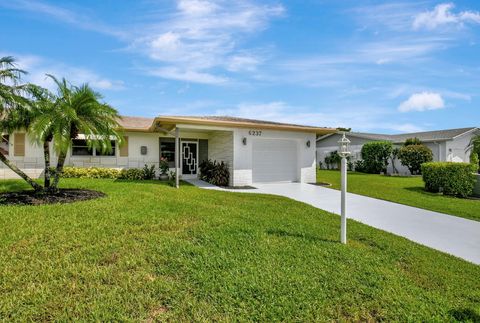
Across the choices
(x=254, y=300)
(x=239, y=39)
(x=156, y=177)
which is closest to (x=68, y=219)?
(x=254, y=300)

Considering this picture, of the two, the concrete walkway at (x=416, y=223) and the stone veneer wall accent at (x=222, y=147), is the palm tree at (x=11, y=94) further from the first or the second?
the concrete walkway at (x=416, y=223)

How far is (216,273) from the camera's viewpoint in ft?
13.7

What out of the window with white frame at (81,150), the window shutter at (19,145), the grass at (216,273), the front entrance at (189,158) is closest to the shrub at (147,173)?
the front entrance at (189,158)

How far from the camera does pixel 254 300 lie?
3.62m

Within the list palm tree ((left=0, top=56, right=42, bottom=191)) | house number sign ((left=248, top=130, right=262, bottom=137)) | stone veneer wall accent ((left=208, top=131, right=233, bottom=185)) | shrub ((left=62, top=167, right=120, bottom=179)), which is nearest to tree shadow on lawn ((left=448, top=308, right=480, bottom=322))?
palm tree ((left=0, top=56, right=42, bottom=191))

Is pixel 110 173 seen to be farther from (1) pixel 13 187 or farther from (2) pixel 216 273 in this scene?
(2) pixel 216 273

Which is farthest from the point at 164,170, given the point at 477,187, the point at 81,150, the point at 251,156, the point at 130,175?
the point at 477,187

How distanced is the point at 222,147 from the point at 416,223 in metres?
10.8

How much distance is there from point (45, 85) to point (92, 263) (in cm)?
788

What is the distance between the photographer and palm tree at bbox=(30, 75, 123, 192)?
8703mm

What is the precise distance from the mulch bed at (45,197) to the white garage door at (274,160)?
893cm

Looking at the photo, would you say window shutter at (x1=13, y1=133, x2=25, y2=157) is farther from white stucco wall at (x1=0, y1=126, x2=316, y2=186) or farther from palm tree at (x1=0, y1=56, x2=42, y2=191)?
palm tree at (x1=0, y1=56, x2=42, y2=191)

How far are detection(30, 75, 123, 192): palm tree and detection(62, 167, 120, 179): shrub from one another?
23.6ft

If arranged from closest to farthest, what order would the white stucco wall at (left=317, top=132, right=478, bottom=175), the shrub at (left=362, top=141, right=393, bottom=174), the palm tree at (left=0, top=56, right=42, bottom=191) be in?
the palm tree at (left=0, top=56, right=42, bottom=191)
the white stucco wall at (left=317, top=132, right=478, bottom=175)
the shrub at (left=362, top=141, right=393, bottom=174)
